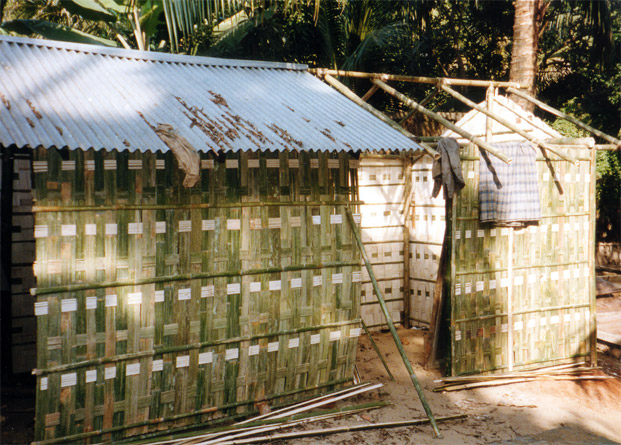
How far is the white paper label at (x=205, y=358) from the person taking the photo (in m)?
5.16

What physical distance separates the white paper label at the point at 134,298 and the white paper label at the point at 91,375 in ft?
1.93

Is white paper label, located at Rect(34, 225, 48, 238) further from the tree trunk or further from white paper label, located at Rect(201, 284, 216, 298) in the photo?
the tree trunk

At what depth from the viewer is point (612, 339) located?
8008 mm

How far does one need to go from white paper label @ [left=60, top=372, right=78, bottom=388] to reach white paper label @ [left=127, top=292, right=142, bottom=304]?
2.22ft

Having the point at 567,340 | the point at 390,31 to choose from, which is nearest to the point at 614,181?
the point at 390,31

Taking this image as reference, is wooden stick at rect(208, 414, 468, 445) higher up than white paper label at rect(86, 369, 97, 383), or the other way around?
white paper label at rect(86, 369, 97, 383)

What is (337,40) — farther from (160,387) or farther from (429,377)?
(160,387)

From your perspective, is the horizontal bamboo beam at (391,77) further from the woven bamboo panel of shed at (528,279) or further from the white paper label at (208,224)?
the white paper label at (208,224)

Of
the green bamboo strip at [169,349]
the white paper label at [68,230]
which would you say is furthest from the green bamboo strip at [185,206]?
the green bamboo strip at [169,349]

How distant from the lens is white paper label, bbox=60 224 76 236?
14.7 feet

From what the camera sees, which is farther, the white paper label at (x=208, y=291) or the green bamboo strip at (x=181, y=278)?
the white paper label at (x=208, y=291)

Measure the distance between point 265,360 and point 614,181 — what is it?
446 inches

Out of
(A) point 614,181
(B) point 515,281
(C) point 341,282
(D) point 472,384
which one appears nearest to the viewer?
(C) point 341,282

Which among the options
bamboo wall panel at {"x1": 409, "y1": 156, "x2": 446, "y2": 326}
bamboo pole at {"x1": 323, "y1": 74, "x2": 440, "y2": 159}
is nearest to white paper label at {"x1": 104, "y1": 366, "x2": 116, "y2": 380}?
bamboo pole at {"x1": 323, "y1": 74, "x2": 440, "y2": 159}
